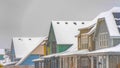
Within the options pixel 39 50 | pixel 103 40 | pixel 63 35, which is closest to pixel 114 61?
pixel 103 40

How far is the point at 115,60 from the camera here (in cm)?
3659

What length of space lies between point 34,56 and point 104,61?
47.6m

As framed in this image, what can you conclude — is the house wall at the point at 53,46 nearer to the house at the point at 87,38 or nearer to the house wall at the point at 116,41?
the house at the point at 87,38

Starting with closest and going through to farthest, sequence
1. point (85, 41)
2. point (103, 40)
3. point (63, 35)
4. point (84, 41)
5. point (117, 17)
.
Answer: point (117, 17), point (103, 40), point (85, 41), point (84, 41), point (63, 35)

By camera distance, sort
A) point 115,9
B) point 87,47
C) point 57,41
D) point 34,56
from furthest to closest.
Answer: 1. point 34,56
2. point 57,41
3. point 87,47
4. point 115,9

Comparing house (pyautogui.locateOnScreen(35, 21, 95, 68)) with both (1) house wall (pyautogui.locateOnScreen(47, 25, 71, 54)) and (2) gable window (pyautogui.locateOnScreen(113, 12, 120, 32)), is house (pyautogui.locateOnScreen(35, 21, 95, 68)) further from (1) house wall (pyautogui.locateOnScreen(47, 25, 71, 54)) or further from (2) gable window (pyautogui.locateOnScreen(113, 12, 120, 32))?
(2) gable window (pyautogui.locateOnScreen(113, 12, 120, 32))

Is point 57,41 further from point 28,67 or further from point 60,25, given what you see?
point 28,67

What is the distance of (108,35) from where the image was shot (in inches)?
1614

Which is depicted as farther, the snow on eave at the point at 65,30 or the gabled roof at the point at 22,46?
the gabled roof at the point at 22,46

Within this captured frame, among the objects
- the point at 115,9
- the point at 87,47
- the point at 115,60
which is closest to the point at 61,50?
the point at 87,47

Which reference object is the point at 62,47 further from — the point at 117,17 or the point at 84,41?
the point at 117,17

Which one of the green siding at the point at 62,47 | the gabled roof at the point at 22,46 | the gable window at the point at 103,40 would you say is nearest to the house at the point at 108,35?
the gable window at the point at 103,40

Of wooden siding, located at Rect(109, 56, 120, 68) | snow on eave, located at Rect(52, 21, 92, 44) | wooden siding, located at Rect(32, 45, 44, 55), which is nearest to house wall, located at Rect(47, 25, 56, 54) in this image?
snow on eave, located at Rect(52, 21, 92, 44)

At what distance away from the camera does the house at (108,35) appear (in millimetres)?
37156
